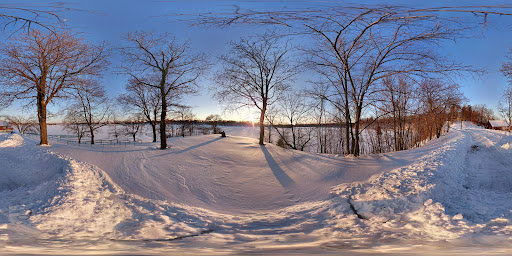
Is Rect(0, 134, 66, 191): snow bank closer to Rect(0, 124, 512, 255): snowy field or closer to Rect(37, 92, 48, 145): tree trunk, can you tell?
Rect(0, 124, 512, 255): snowy field

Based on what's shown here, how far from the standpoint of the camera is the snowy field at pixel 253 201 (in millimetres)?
4246

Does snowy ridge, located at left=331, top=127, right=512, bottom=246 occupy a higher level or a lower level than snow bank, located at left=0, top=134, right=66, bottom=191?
lower

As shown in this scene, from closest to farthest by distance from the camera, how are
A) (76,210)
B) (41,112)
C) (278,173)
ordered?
(76,210) < (278,173) < (41,112)

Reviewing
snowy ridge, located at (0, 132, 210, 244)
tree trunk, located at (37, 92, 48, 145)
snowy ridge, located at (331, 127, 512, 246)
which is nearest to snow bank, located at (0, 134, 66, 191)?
snowy ridge, located at (0, 132, 210, 244)

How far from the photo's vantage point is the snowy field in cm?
425

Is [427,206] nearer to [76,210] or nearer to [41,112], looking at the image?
[76,210]

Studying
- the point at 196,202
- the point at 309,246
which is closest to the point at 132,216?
the point at 196,202

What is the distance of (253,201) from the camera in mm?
7332

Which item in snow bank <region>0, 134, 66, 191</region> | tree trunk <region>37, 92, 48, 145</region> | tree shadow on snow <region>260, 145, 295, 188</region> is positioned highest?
tree trunk <region>37, 92, 48, 145</region>

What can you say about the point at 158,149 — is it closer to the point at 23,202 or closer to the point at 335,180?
the point at 23,202

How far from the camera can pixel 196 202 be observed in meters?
7.06

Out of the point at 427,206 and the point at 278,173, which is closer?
the point at 427,206

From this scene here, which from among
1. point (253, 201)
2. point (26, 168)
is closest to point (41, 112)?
point (26, 168)

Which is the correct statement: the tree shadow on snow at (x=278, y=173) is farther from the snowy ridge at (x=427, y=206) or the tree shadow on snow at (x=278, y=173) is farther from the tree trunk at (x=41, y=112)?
the tree trunk at (x=41, y=112)
